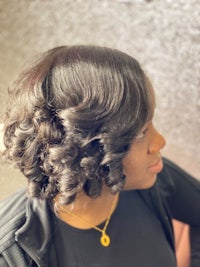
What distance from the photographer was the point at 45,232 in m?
0.68

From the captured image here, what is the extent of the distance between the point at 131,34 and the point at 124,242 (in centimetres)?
58

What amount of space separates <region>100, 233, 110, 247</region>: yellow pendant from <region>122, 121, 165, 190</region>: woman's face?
0.27 ft

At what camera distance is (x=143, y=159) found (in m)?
0.67

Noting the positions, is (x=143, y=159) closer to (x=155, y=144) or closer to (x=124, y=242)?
(x=155, y=144)

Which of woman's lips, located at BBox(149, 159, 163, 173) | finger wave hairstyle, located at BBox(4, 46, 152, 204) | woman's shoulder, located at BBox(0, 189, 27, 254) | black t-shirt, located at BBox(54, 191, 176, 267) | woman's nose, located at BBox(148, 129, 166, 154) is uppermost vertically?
finger wave hairstyle, located at BBox(4, 46, 152, 204)

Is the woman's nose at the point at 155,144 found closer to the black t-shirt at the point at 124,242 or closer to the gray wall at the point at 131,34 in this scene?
the black t-shirt at the point at 124,242

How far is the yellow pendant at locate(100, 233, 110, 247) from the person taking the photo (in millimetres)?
708

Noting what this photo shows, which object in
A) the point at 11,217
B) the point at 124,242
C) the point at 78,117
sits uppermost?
the point at 78,117

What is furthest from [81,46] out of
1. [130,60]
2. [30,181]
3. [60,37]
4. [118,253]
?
[60,37]

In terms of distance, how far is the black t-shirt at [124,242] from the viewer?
0.69 m

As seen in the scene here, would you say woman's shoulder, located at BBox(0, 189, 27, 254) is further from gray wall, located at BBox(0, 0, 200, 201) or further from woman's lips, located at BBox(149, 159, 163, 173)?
gray wall, located at BBox(0, 0, 200, 201)

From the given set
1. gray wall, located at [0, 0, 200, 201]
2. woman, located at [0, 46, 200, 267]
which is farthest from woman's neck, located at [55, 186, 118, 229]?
gray wall, located at [0, 0, 200, 201]

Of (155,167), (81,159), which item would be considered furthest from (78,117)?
(155,167)

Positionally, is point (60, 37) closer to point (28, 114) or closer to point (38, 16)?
point (38, 16)
